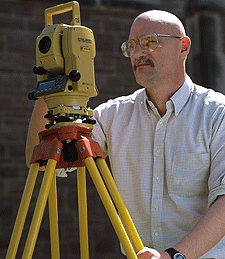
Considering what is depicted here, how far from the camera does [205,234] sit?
1872 mm

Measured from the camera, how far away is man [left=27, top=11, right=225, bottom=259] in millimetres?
2145

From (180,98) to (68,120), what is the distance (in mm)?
720

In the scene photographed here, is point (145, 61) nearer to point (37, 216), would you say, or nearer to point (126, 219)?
point (126, 219)

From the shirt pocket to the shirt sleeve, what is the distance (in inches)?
3.2

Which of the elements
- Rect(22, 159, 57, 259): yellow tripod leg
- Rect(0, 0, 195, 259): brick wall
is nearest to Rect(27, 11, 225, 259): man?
Rect(22, 159, 57, 259): yellow tripod leg

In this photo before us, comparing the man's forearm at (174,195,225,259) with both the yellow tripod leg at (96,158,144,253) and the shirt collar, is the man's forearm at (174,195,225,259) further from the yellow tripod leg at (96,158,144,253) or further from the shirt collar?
the shirt collar

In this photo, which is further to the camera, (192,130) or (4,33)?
(4,33)

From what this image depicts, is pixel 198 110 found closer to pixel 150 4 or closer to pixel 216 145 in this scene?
pixel 216 145

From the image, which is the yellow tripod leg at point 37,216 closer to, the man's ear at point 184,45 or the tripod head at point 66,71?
the tripod head at point 66,71

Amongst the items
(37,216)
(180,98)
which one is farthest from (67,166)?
(180,98)

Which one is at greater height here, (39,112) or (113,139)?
(39,112)

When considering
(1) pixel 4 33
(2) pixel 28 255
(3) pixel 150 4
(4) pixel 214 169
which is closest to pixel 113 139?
(4) pixel 214 169

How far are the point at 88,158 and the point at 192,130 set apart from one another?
2.30 ft

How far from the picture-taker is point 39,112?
2.10 m
